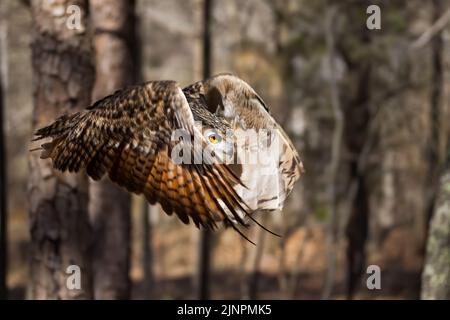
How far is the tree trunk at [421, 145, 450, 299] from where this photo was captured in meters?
6.23

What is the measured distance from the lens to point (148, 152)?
5137mm

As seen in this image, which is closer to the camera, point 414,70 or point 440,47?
point 440,47

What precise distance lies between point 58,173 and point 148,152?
4.96 ft

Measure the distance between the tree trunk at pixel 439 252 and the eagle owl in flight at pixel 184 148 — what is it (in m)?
1.53

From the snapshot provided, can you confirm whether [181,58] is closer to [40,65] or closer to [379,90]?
[379,90]

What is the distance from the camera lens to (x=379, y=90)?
15.0 meters

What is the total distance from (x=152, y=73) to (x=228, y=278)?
1090cm

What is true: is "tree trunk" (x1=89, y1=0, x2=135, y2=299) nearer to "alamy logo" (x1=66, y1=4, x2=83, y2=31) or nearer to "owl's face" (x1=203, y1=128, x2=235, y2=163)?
"alamy logo" (x1=66, y1=4, x2=83, y2=31)

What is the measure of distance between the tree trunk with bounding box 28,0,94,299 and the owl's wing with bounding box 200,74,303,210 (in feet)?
4.11

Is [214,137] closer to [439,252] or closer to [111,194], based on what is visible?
[439,252]

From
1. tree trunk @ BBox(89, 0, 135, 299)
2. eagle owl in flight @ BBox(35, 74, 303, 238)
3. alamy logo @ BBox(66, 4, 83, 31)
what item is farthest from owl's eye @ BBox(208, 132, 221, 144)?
tree trunk @ BBox(89, 0, 135, 299)

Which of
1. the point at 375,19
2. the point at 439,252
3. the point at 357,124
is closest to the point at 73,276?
the point at 439,252
